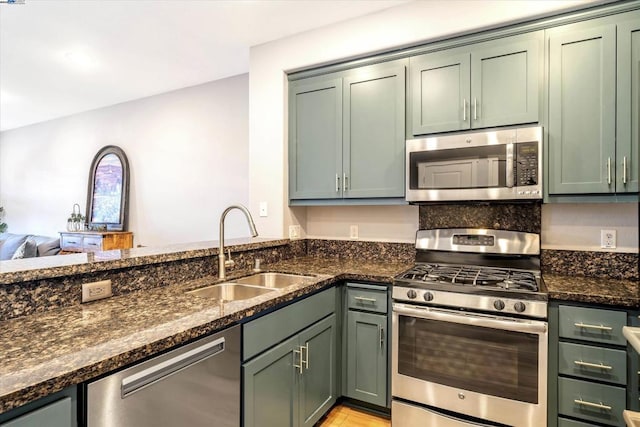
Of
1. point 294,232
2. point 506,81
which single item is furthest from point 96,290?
point 506,81

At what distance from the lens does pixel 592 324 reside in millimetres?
1616

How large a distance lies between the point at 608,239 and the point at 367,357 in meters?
→ 1.58

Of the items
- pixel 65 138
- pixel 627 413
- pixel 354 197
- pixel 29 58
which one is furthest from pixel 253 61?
pixel 65 138

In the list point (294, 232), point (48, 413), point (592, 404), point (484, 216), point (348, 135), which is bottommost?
point (592, 404)

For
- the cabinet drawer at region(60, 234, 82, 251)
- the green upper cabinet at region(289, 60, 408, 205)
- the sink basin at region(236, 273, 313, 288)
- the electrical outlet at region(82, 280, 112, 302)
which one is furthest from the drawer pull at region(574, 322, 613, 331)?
the cabinet drawer at region(60, 234, 82, 251)

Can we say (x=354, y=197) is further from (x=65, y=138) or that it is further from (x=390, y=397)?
(x=65, y=138)

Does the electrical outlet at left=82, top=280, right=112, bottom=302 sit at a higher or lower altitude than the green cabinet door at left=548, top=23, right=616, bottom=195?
lower

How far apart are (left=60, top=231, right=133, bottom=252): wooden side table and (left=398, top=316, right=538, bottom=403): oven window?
3.85 metres

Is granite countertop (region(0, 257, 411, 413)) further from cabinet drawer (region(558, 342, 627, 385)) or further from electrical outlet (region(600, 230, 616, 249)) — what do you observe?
electrical outlet (region(600, 230, 616, 249))

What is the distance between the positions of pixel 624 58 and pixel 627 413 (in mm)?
1697

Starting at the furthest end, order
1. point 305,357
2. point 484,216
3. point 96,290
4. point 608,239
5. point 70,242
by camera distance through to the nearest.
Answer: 1. point 70,242
2. point 484,216
3. point 608,239
4. point 305,357
5. point 96,290

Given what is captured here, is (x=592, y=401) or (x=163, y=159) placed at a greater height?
(x=163, y=159)

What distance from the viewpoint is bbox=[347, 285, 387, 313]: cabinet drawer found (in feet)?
6.75

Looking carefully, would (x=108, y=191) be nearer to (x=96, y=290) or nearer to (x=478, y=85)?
(x=96, y=290)
